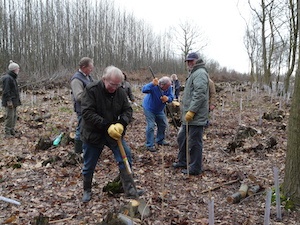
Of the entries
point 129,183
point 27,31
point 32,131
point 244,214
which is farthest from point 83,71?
point 27,31

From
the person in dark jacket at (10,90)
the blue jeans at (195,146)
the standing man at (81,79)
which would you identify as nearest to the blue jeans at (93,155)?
A: the standing man at (81,79)

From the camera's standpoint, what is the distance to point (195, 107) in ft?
14.0

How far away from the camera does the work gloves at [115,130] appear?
10.6ft

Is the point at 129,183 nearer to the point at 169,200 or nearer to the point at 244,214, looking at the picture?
the point at 169,200

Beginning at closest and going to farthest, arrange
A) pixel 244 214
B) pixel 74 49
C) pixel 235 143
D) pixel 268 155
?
pixel 244 214
pixel 268 155
pixel 235 143
pixel 74 49

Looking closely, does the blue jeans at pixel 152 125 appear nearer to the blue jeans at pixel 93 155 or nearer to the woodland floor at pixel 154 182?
the woodland floor at pixel 154 182

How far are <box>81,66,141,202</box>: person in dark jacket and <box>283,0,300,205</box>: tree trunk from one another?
2.00 meters

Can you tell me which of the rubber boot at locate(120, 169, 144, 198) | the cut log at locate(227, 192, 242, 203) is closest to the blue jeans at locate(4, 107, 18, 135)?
the rubber boot at locate(120, 169, 144, 198)

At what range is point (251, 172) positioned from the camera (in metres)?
4.72

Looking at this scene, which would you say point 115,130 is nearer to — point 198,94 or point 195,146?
point 198,94

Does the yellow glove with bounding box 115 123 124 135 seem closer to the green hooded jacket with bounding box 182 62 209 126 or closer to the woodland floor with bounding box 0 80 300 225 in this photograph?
the woodland floor with bounding box 0 80 300 225

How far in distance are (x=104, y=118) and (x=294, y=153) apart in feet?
7.91

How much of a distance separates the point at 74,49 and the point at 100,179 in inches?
984

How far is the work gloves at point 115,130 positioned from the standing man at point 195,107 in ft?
4.55
